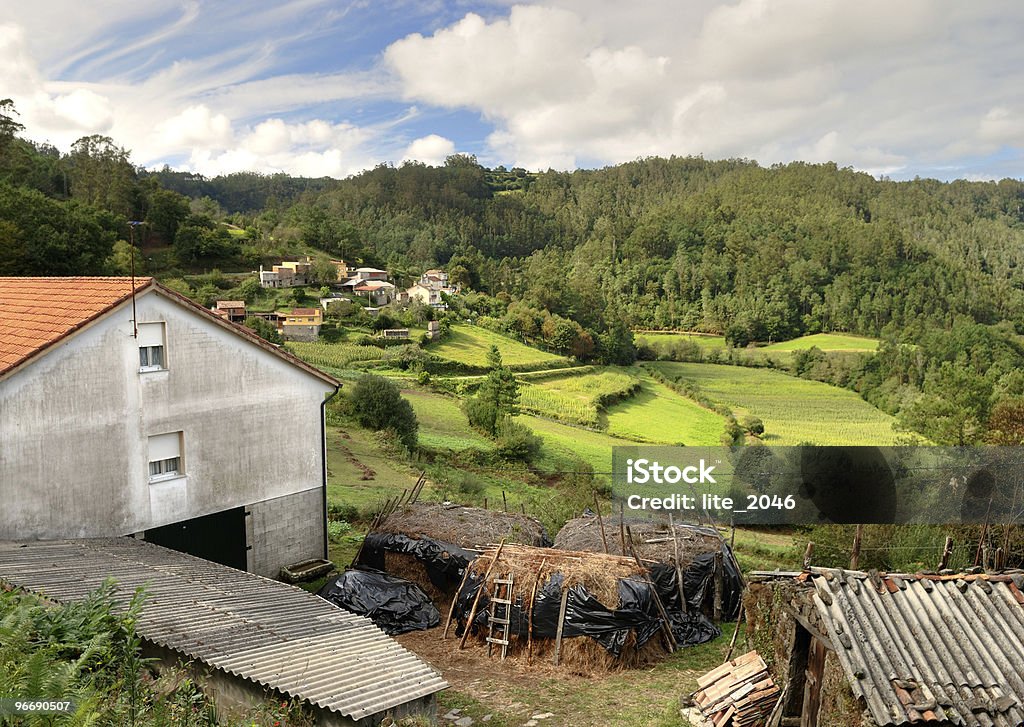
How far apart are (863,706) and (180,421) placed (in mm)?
11078

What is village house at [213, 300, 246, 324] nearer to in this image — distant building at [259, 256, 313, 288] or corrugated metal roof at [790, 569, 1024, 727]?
distant building at [259, 256, 313, 288]

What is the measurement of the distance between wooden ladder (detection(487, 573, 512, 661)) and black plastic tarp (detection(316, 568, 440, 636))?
1677 mm

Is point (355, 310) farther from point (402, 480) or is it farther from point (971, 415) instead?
point (971, 415)

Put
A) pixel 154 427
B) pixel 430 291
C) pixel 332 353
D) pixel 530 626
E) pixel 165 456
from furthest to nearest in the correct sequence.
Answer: pixel 430 291
pixel 332 353
pixel 165 456
pixel 154 427
pixel 530 626

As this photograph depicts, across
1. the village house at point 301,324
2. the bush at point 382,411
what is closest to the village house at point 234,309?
the village house at point 301,324

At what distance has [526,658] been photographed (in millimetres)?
12391

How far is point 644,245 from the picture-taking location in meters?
125

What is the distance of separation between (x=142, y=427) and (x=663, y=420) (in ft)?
159

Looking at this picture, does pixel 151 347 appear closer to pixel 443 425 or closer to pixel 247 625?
pixel 247 625

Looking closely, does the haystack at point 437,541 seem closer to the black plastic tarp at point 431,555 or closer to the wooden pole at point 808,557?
the black plastic tarp at point 431,555

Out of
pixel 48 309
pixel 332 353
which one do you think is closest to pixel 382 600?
pixel 48 309

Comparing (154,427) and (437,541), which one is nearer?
(154,427)

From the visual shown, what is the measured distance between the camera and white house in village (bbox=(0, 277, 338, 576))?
11.7m

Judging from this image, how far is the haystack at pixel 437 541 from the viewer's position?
14.9 m
